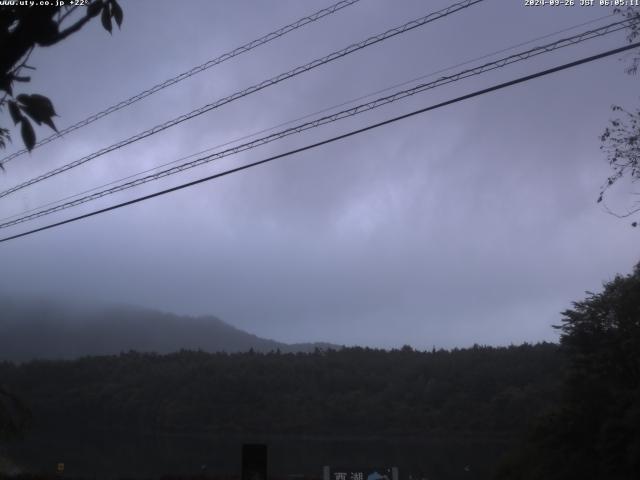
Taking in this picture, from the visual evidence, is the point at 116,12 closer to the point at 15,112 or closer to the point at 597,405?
the point at 15,112

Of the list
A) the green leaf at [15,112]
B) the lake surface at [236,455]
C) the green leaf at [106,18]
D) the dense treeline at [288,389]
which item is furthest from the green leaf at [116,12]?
the dense treeline at [288,389]

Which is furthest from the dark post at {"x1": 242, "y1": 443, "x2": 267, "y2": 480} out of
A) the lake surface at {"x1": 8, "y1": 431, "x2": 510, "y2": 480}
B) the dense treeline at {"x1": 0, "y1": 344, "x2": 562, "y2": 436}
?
the dense treeline at {"x1": 0, "y1": 344, "x2": 562, "y2": 436}

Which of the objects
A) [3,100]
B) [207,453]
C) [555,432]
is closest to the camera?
[3,100]

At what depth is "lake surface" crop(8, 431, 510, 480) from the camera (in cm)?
3094

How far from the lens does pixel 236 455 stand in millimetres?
43625

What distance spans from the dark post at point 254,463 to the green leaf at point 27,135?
7699 mm

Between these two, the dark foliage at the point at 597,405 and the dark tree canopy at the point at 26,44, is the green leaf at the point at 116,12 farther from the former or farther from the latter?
the dark foliage at the point at 597,405

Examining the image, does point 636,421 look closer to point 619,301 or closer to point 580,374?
point 580,374

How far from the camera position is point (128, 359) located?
307 feet

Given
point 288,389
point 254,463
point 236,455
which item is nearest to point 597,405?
point 254,463

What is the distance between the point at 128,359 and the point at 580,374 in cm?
8221

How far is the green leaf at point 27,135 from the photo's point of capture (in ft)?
13.1

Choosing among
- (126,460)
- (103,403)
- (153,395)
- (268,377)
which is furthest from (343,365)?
(126,460)

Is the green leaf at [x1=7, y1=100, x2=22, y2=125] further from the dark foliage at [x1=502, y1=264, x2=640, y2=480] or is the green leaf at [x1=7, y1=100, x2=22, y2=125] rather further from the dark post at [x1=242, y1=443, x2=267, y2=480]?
the dark foliage at [x1=502, y1=264, x2=640, y2=480]
